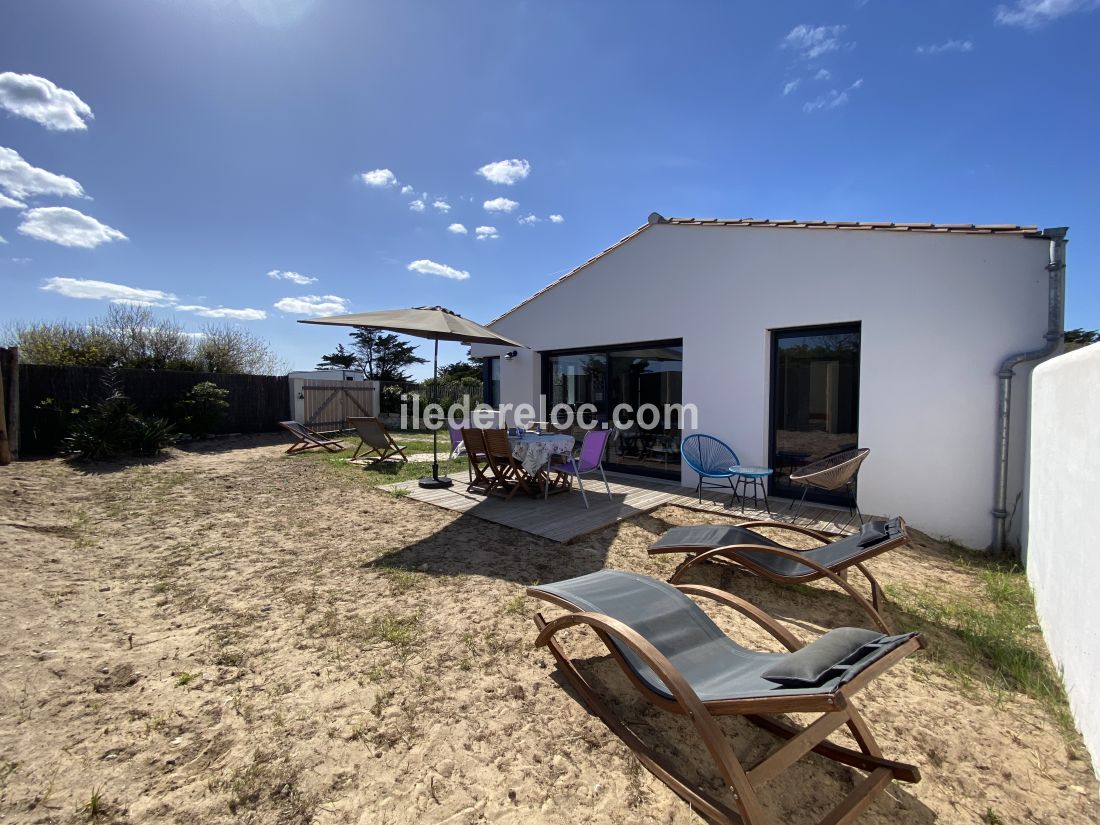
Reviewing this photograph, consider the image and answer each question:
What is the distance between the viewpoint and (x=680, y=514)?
5613 mm

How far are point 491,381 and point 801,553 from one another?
26.4 ft

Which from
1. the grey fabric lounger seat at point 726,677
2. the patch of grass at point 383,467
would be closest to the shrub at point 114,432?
the patch of grass at point 383,467

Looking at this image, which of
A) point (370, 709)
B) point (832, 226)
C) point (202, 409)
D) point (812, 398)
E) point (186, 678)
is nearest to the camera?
point (370, 709)

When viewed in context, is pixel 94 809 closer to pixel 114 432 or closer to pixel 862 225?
pixel 862 225

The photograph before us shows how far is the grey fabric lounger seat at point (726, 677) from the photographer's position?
139 centimetres

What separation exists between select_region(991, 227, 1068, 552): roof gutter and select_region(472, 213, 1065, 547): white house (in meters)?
0.01

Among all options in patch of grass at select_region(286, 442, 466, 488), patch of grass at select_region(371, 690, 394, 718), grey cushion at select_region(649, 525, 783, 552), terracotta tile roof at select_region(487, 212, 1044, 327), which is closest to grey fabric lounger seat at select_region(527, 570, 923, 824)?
patch of grass at select_region(371, 690, 394, 718)

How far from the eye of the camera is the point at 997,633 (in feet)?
9.50

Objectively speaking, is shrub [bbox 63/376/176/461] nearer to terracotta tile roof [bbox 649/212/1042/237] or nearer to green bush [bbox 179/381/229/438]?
green bush [bbox 179/381/229/438]

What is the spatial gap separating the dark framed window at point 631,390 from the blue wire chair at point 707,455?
0.47 meters

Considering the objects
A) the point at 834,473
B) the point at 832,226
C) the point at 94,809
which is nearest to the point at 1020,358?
the point at 834,473

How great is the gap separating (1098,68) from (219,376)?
1821cm

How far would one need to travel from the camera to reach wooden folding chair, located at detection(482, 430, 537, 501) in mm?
5844

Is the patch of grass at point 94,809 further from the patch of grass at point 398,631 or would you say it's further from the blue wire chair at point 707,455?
the blue wire chair at point 707,455
